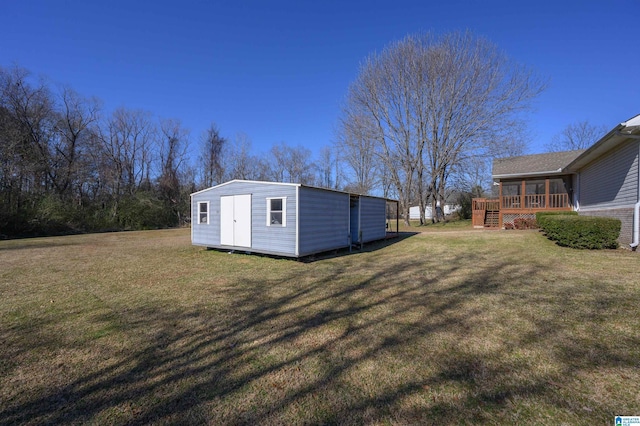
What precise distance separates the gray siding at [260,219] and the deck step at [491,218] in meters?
15.8

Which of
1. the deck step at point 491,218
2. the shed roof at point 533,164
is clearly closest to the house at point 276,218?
the deck step at point 491,218

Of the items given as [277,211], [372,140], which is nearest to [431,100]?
[372,140]

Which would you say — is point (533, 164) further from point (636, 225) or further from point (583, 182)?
point (636, 225)

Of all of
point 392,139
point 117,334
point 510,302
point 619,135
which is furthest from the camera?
point 392,139

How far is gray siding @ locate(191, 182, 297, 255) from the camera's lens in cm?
866

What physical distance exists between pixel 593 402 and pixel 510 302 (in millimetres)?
2453

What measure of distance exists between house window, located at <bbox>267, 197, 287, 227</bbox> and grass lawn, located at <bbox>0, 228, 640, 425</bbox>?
288cm

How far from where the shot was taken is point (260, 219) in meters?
9.44

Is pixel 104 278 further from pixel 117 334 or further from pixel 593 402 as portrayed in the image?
pixel 593 402

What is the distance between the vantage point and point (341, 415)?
2117 mm

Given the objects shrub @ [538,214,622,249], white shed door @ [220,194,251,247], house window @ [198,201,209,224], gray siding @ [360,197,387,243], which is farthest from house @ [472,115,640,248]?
house window @ [198,201,209,224]

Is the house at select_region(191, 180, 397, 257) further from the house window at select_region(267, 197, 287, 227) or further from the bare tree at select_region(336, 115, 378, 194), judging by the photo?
the bare tree at select_region(336, 115, 378, 194)

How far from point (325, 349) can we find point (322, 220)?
21.8ft

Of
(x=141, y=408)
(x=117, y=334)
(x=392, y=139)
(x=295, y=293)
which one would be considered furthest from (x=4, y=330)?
(x=392, y=139)
